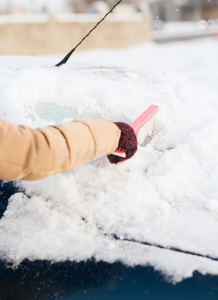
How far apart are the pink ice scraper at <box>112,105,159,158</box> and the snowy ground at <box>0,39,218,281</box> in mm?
49

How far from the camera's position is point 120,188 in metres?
1.49

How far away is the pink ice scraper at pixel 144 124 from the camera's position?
1.66 meters

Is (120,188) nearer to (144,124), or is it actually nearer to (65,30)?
(144,124)

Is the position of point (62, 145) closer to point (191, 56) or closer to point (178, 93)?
point (178, 93)

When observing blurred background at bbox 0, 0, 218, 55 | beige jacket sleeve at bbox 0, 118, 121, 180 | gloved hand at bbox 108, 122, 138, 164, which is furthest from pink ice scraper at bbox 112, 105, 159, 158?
blurred background at bbox 0, 0, 218, 55

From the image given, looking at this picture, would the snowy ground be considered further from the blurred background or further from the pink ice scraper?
the blurred background

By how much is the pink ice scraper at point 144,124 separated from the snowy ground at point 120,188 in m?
0.05

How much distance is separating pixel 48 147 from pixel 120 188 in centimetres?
39

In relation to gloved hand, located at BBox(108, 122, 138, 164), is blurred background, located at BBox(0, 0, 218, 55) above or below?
below

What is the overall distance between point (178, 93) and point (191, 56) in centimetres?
1457

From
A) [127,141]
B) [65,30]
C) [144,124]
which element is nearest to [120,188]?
[127,141]

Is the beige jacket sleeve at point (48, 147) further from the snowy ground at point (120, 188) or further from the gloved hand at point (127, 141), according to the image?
the snowy ground at point (120, 188)

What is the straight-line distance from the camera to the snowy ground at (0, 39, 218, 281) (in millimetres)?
1264

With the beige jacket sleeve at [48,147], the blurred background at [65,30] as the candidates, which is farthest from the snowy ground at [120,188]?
the blurred background at [65,30]
